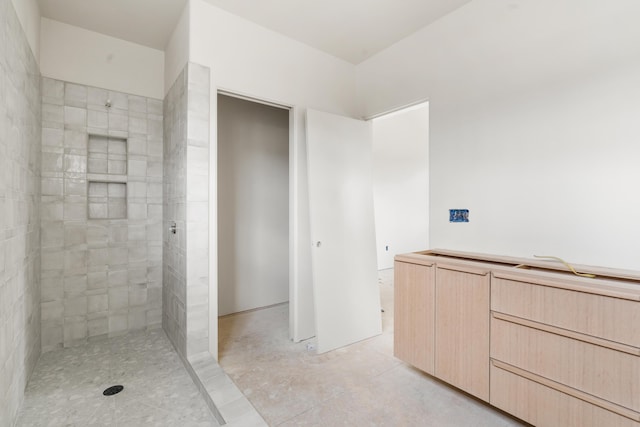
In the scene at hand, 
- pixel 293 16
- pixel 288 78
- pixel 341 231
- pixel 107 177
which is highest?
pixel 293 16

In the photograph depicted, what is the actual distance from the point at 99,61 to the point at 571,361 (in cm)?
419

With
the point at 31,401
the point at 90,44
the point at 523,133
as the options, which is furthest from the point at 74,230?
the point at 523,133

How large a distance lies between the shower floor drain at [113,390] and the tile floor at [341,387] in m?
0.68

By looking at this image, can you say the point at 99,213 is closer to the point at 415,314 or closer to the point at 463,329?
the point at 415,314

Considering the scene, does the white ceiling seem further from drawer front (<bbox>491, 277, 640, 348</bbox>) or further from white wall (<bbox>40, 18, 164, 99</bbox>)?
drawer front (<bbox>491, 277, 640, 348</bbox>)

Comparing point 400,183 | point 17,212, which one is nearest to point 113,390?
point 17,212

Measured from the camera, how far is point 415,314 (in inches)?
86.4

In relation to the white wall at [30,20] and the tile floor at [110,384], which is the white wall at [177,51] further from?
the tile floor at [110,384]

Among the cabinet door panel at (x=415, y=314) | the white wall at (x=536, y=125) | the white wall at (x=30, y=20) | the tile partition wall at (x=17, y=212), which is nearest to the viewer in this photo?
the tile partition wall at (x=17, y=212)

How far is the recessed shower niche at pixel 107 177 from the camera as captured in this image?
9.28 feet

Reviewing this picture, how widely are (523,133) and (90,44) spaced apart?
12.2 ft

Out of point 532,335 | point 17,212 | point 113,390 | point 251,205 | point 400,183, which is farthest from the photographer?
point 400,183

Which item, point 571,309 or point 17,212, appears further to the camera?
point 17,212

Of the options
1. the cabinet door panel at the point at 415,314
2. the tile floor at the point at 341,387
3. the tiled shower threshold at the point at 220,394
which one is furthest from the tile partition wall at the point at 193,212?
the cabinet door panel at the point at 415,314
